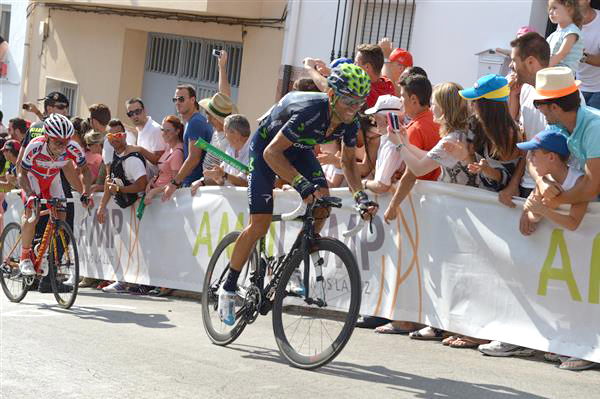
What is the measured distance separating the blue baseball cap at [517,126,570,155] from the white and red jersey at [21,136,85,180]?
5.85 m

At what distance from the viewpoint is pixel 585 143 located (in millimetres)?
6965

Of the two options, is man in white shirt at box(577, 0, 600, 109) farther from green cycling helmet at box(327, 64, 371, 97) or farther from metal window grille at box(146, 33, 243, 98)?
metal window grille at box(146, 33, 243, 98)

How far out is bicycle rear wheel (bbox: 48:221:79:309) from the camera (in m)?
10.6

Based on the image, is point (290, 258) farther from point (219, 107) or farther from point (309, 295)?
point (219, 107)

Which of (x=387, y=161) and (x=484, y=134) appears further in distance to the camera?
(x=387, y=161)

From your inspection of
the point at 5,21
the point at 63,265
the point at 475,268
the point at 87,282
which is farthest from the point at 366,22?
the point at 5,21

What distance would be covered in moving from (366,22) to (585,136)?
1070 cm

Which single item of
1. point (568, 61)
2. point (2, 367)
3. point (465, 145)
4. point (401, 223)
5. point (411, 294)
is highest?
point (568, 61)

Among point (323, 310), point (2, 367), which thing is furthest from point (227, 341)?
point (2, 367)

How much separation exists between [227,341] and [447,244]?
2.00 metres

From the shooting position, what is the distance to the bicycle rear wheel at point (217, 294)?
7629mm

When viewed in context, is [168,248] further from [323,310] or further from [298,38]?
[298,38]

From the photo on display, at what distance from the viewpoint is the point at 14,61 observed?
86.7 feet

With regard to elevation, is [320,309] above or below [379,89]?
below
